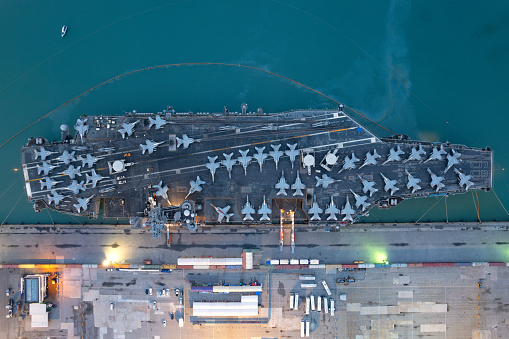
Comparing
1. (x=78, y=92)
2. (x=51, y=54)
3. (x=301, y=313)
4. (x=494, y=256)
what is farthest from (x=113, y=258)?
(x=494, y=256)

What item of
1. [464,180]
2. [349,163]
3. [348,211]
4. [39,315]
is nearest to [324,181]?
[349,163]

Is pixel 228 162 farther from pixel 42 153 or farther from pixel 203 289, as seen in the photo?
pixel 42 153

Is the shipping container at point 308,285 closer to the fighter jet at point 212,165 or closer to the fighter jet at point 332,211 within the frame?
the fighter jet at point 332,211

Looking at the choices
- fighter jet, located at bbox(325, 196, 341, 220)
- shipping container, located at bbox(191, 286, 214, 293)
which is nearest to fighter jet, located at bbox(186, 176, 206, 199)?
shipping container, located at bbox(191, 286, 214, 293)

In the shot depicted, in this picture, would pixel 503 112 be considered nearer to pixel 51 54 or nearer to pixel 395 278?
pixel 395 278

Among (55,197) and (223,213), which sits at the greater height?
(55,197)

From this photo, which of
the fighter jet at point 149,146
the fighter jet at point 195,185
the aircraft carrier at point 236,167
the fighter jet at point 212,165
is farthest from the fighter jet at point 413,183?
the fighter jet at point 149,146
